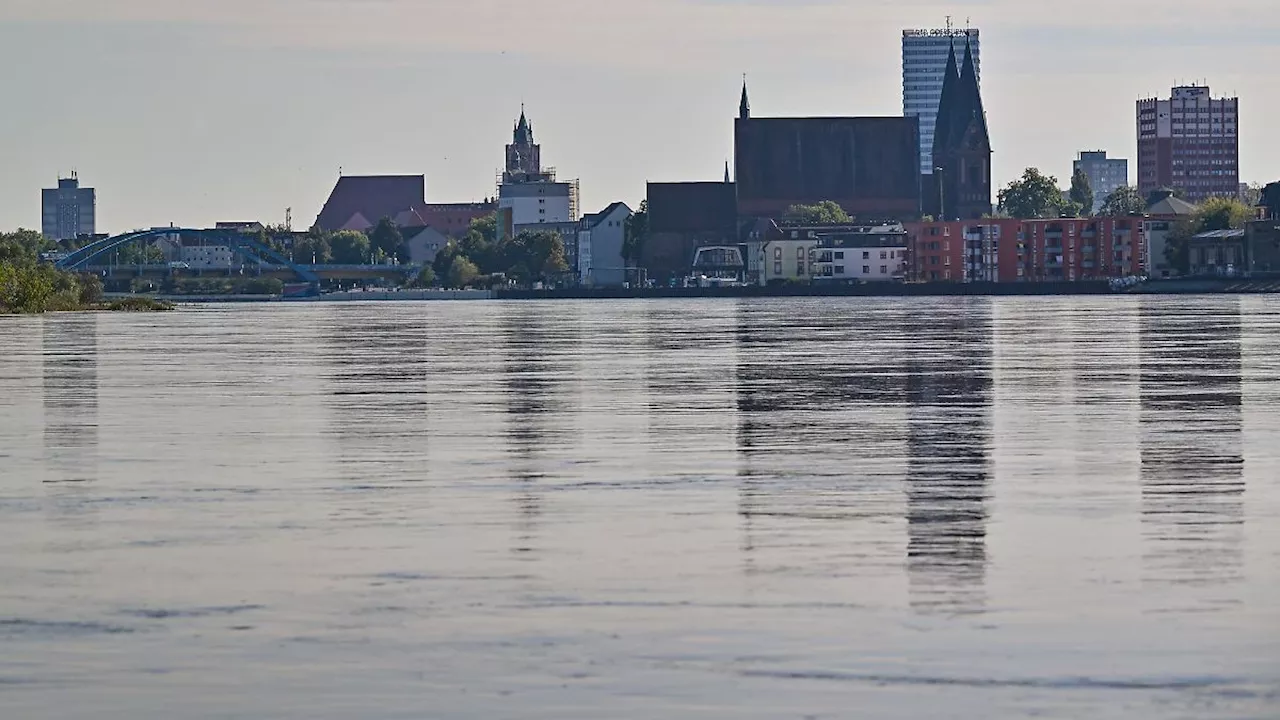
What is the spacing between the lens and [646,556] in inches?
553

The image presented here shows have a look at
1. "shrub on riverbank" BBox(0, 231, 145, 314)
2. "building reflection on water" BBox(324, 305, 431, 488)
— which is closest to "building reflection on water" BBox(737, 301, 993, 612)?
"building reflection on water" BBox(324, 305, 431, 488)

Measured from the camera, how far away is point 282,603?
1238 cm

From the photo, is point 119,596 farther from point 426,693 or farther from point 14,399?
point 14,399

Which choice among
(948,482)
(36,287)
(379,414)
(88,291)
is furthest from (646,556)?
(88,291)

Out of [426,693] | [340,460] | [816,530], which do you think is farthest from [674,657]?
[340,460]

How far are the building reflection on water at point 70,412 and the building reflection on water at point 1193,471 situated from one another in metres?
8.72

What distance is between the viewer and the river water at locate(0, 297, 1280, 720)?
400 inches

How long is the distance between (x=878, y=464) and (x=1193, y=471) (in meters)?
2.62

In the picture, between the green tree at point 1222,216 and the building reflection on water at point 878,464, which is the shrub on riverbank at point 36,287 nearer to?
the building reflection on water at point 878,464

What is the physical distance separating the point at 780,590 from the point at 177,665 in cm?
344

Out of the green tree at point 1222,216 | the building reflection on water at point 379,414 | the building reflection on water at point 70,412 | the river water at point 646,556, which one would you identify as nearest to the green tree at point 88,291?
the building reflection on water at point 70,412

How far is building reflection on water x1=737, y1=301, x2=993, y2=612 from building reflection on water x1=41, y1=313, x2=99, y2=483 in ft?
19.1

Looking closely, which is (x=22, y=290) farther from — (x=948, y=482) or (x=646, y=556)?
(x=646, y=556)

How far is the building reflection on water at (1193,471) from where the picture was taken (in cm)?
1357
